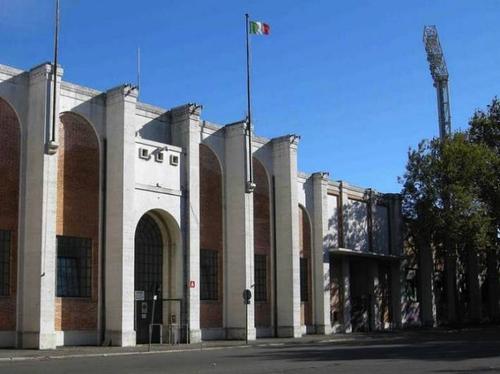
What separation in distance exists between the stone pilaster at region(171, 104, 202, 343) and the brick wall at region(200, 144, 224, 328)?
5.39 feet

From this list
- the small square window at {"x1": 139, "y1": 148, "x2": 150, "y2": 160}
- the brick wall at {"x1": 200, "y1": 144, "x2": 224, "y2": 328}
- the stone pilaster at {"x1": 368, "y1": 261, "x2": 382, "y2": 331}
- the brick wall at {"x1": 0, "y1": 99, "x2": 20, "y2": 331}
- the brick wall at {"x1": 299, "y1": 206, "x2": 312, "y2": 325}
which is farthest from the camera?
the stone pilaster at {"x1": 368, "y1": 261, "x2": 382, "y2": 331}

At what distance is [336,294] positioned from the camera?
4962cm

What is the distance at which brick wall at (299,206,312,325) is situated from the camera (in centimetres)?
4644

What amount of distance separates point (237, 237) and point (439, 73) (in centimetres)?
4039

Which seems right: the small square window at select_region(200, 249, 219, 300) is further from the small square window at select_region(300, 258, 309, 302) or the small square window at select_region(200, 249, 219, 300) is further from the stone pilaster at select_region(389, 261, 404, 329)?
the stone pilaster at select_region(389, 261, 404, 329)

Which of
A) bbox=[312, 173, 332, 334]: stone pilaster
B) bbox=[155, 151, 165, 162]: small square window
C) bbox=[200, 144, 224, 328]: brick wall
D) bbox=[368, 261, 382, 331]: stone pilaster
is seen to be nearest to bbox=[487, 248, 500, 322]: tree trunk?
bbox=[368, 261, 382, 331]: stone pilaster

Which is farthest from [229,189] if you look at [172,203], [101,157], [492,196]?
[492,196]

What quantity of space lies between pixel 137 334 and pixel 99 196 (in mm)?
7251

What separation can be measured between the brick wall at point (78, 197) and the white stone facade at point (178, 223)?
0.98 ft

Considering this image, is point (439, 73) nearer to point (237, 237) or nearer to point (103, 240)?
point (237, 237)

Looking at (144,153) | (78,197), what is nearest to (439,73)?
(144,153)

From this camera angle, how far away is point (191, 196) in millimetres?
37562

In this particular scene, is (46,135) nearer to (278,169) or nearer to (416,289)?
(278,169)

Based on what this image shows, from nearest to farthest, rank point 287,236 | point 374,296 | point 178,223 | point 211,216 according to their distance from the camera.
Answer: point 178,223, point 211,216, point 287,236, point 374,296
